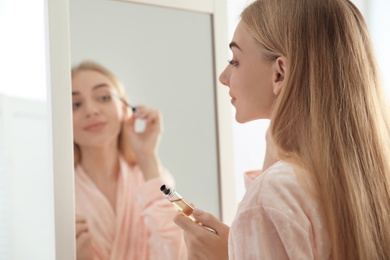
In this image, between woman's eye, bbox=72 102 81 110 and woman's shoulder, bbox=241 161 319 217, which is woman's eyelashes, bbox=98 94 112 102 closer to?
woman's eye, bbox=72 102 81 110

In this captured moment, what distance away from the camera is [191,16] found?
4.23 feet

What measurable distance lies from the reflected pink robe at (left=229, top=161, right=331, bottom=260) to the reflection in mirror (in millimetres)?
520

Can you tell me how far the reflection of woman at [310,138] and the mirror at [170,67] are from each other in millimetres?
325

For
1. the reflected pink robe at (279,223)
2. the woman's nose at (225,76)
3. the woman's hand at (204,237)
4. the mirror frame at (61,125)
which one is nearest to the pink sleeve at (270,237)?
the reflected pink robe at (279,223)

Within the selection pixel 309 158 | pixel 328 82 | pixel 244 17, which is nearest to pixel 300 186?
pixel 309 158

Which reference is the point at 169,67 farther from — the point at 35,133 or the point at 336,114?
the point at 336,114

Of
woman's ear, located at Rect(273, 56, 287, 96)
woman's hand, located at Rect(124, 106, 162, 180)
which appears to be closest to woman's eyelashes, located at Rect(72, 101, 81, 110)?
woman's hand, located at Rect(124, 106, 162, 180)

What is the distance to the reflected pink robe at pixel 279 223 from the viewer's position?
27.6 inches

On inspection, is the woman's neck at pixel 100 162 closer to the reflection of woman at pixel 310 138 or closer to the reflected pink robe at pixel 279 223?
the reflection of woman at pixel 310 138

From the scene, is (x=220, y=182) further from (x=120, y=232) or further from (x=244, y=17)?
(x=244, y=17)

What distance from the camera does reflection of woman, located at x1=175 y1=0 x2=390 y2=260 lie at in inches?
28.3

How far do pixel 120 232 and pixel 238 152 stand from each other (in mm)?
474

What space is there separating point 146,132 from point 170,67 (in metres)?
0.14

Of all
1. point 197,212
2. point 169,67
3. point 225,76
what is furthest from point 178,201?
point 169,67
